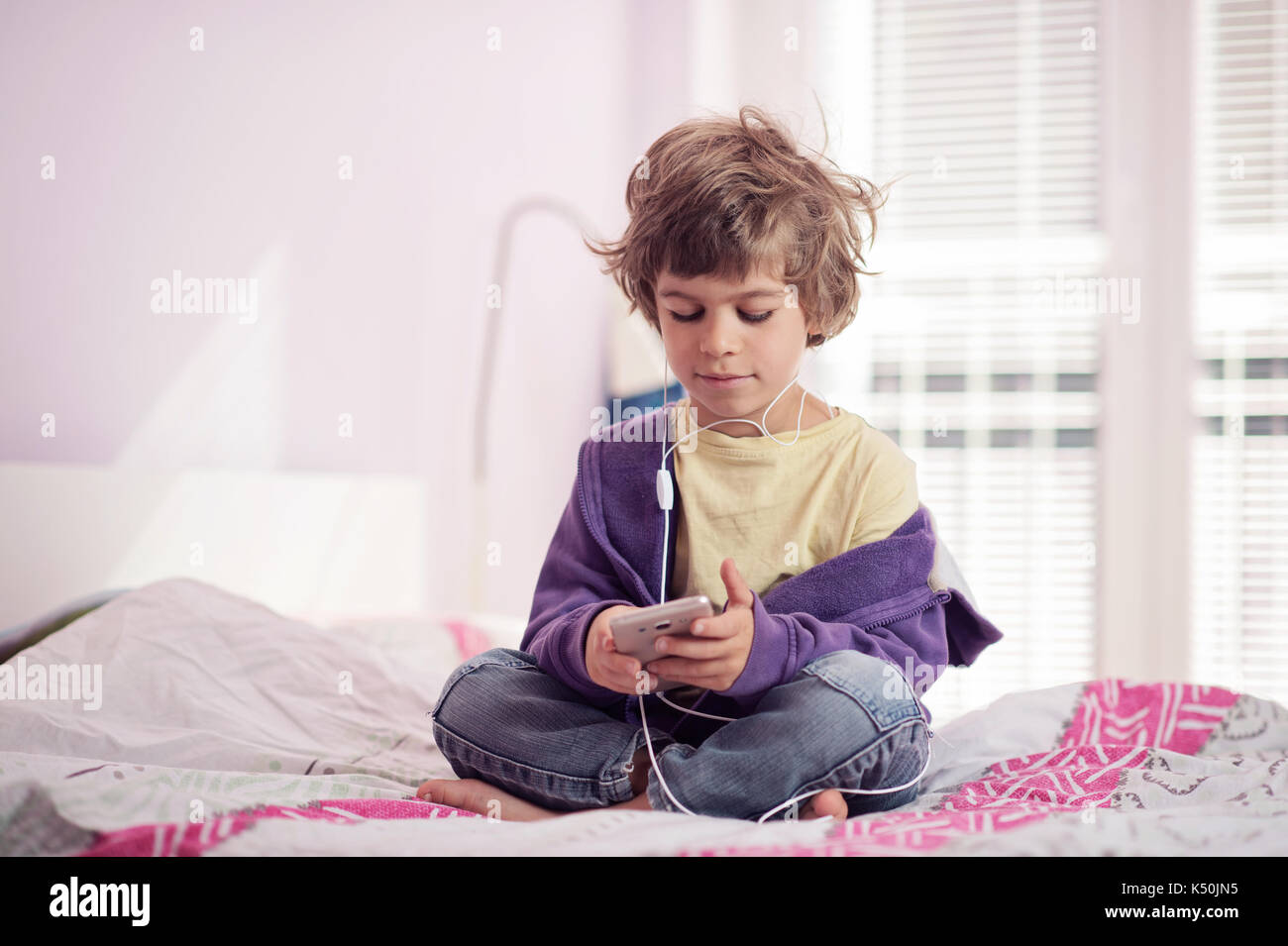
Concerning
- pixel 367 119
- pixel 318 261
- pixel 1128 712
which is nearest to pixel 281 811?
pixel 1128 712

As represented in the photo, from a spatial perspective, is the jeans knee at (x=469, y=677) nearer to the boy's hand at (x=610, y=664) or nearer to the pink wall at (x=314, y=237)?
the boy's hand at (x=610, y=664)

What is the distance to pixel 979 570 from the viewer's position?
2.46 meters

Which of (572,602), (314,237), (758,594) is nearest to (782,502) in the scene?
(758,594)

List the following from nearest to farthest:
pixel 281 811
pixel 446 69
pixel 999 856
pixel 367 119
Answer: pixel 999 856
pixel 281 811
pixel 367 119
pixel 446 69

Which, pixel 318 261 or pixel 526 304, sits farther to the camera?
pixel 526 304

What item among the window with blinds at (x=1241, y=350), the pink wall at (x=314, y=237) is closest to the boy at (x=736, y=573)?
the pink wall at (x=314, y=237)

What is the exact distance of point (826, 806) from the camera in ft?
2.82

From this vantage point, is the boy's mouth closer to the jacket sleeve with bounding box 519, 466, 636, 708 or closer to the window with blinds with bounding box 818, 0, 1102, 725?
the jacket sleeve with bounding box 519, 466, 636, 708

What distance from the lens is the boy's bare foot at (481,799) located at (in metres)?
0.92

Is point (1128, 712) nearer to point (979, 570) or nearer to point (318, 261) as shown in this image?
point (979, 570)

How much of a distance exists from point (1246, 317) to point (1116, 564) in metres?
0.60

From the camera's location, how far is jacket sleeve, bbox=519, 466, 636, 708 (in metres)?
0.95

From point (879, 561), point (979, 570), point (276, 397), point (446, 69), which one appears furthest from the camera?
point (979, 570)

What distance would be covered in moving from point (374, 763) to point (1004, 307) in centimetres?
187
